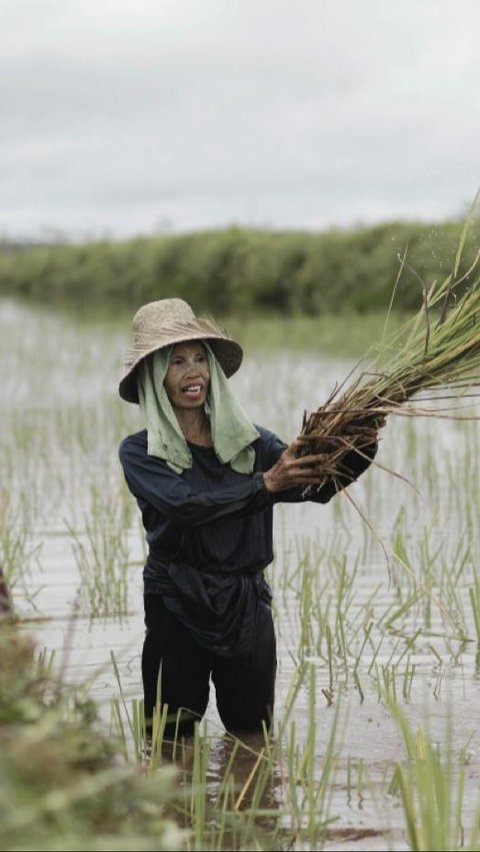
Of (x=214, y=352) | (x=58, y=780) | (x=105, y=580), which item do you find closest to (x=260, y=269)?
(x=105, y=580)

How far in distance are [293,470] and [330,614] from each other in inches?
82.4

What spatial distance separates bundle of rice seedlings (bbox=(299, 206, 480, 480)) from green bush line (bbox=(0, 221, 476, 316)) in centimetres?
739

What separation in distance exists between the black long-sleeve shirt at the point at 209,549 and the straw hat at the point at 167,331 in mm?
227

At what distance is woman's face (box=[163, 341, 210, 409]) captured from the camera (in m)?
4.12

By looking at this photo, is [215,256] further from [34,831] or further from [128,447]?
[34,831]

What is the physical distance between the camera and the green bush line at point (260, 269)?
910 inches

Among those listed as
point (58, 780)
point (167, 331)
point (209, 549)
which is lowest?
point (58, 780)

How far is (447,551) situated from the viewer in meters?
7.02

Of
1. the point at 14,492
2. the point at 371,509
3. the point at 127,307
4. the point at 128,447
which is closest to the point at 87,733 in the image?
the point at 128,447

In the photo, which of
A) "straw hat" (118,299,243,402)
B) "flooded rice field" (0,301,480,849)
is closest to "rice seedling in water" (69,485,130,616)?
"flooded rice field" (0,301,480,849)

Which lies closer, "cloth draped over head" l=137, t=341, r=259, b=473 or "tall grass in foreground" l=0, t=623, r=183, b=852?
"tall grass in foreground" l=0, t=623, r=183, b=852

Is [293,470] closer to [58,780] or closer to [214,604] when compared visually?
[214,604]

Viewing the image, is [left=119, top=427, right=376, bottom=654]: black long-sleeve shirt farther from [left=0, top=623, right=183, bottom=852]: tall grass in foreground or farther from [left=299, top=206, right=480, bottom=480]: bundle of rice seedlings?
[left=0, top=623, right=183, bottom=852]: tall grass in foreground

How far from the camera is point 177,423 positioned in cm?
410
